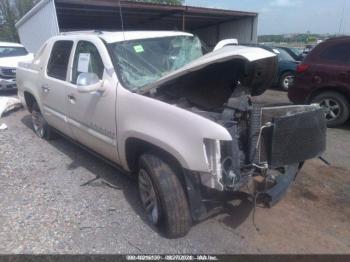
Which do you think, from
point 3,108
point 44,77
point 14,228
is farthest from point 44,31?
point 14,228

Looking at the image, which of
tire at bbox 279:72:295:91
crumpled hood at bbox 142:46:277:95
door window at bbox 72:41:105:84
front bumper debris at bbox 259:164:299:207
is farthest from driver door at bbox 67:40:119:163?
tire at bbox 279:72:295:91

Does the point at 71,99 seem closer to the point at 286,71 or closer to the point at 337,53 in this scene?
the point at 337,53

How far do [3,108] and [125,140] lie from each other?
5.92m

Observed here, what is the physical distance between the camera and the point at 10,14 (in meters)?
38.8

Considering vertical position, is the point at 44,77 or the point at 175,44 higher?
the point at 175,44

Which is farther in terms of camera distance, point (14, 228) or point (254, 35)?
point (254, 35)

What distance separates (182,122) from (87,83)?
1234 millimetres

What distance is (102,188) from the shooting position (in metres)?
4.14

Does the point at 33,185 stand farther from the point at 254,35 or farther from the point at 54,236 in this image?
the point at 254,35

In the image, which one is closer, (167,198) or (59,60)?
(167,198)

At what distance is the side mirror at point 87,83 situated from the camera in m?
3.34

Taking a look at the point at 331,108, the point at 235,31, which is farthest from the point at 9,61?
the point at 235,31

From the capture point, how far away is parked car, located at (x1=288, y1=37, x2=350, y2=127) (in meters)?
6.44

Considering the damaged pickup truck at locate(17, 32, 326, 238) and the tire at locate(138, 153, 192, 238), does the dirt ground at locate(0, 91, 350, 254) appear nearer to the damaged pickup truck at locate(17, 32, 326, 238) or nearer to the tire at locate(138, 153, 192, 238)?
the tire at locate(138, 153, 192, 238)
